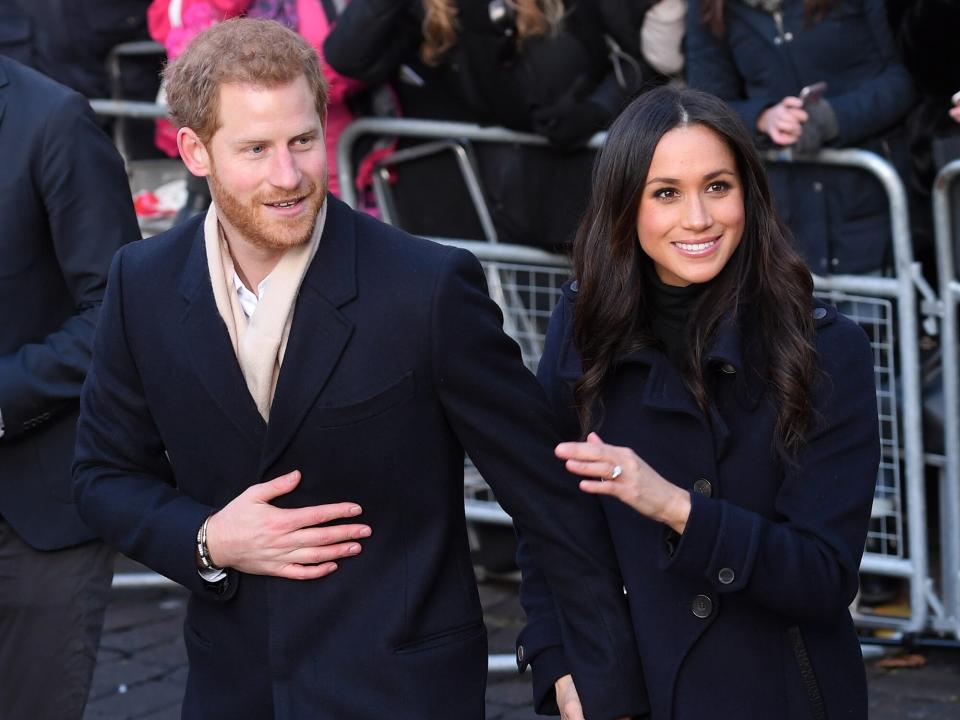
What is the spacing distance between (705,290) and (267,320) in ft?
2.80

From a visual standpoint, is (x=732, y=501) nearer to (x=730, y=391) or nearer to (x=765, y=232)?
(x=730, y=391)

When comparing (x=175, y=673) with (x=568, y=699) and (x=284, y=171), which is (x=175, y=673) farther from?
(x=284, y=171)

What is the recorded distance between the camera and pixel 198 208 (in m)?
6.44

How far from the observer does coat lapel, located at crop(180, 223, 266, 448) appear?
2.96 m

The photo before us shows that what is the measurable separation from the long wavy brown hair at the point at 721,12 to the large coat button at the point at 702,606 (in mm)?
3013

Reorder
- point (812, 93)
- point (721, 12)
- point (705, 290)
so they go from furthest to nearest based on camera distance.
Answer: point (721, 12) < point (812, 93) < point (705, 290)

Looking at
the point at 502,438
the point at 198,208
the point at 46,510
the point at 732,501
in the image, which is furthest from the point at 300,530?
the point at 198,208

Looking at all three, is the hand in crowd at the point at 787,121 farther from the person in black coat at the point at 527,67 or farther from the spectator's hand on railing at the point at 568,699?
the spectator's hand on railing at the point at 568,699

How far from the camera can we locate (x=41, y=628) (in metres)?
3.95

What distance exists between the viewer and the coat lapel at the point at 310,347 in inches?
114

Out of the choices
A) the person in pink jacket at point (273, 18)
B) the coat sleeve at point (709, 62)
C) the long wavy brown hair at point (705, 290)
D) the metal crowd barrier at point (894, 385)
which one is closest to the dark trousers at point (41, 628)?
the long wavy brown hair at point (705, 290)

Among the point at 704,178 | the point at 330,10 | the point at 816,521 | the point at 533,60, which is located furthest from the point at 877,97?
the point at 816,521

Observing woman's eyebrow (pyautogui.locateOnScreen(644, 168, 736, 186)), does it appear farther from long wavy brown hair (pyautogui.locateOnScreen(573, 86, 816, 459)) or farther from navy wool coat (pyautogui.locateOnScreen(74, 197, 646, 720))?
navy wool coat (pyautogui.locateOnScreen(74, 197, 646, 720))

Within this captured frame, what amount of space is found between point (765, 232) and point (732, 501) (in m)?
0.53
